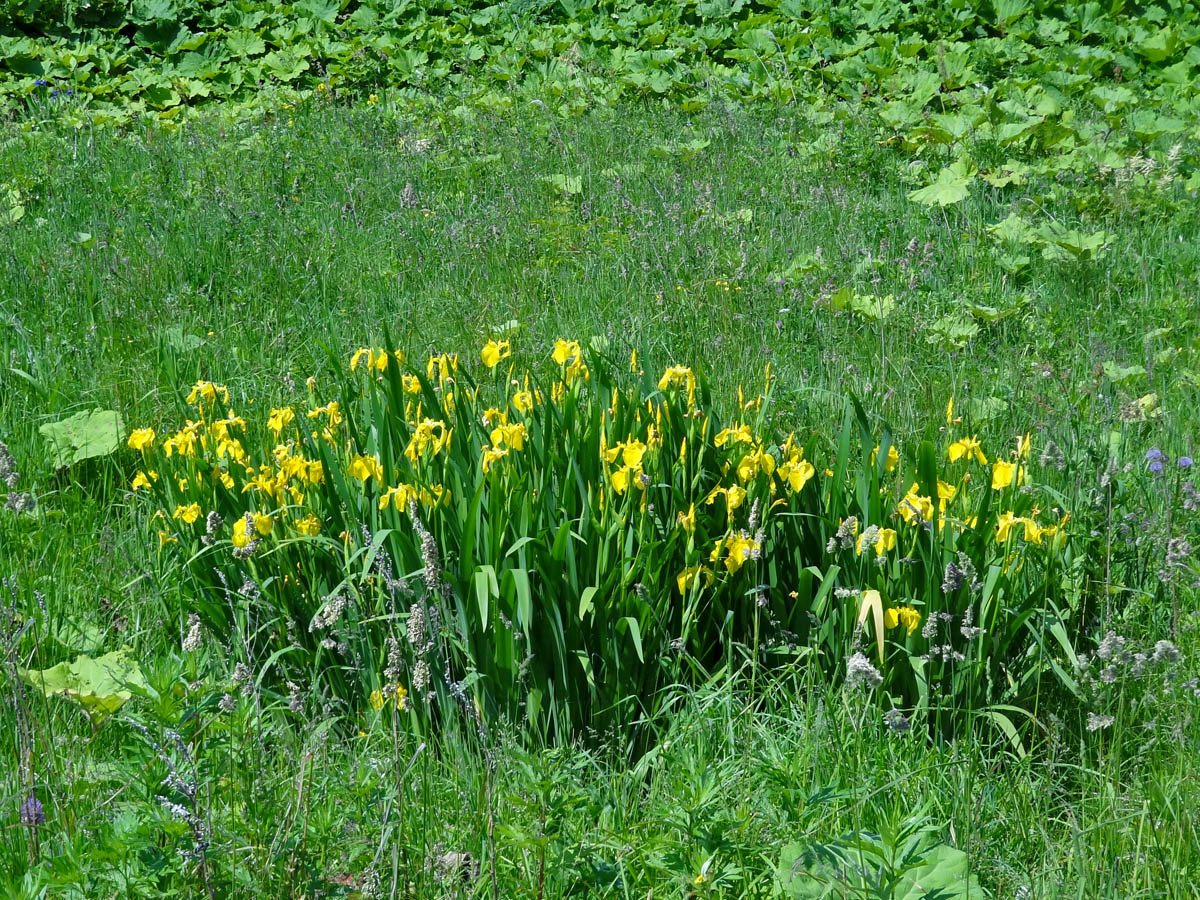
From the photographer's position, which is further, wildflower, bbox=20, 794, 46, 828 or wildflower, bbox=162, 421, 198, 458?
wildflower, bbox=162, 421, 198, 458

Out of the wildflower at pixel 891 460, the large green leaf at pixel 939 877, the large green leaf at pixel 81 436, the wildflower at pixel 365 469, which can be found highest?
the wildflower at pixel 365 469

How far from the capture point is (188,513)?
7.91ft

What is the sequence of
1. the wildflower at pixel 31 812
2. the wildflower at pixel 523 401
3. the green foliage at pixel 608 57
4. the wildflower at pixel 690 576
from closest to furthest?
the wildflower at pixel 31 812, the wildflower at pixel 690 576, the wildflower at pixel 523 401, the green foliage at pixel 608 57

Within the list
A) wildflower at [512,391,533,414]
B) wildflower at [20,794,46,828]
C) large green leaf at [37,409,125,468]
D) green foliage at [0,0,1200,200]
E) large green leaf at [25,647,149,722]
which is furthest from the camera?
green foliage at [0,0,1200,200]

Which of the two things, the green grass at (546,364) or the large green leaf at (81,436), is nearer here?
the green grass at (546,364)

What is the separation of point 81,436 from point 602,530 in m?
1.74

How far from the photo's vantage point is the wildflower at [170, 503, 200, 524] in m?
2.41

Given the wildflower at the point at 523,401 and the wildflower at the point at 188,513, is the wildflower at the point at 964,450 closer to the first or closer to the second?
the wildflower at the point at 523,401

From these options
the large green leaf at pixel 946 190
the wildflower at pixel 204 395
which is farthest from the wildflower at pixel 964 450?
the large green leaf at pixel 946 190

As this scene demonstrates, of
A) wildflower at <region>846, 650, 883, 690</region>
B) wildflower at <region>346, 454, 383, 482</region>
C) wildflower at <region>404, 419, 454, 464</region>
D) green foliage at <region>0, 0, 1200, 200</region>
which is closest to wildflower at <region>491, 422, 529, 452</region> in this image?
wildflower at <region>404, 419, 454, 464</region>

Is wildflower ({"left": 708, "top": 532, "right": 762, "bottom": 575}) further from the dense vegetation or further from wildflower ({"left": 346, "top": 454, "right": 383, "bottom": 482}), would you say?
wildflower ({"left": 346, "top": 454, "right": 383, "bottom": 482})

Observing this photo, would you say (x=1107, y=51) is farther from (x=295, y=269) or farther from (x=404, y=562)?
(x=404, y=562)

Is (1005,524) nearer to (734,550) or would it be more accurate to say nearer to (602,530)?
(734,550)

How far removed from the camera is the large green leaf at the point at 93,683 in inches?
76.7
